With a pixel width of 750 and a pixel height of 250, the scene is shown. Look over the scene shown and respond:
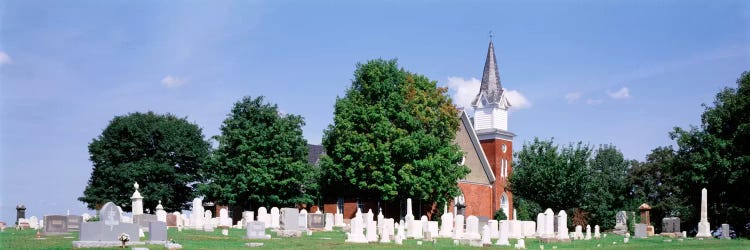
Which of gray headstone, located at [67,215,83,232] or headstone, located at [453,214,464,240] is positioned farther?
headstone, located at [453,214,464,240]

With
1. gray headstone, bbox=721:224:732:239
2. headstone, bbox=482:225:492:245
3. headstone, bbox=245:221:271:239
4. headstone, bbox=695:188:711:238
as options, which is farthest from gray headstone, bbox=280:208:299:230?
gray headstone, bbox=721:224:732:239

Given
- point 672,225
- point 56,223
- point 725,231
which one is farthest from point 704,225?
point 56,223

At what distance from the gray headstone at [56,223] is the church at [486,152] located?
2867 cm

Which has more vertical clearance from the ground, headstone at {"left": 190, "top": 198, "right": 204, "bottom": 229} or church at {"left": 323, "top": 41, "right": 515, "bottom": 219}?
church at {"left": 323, "top": 41, "right": 515, "bottom": 219}

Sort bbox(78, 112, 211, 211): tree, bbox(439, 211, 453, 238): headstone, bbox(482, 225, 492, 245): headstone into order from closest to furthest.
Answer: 1. bbox(482, 225, 492, 245): headstone
2. bbox(439, 211, 453, 238): headstone
3. bbox(78, 112, 211, 211): tree

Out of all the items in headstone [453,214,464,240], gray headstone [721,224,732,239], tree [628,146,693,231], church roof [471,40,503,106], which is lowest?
gray headstone [721,224,732,239]

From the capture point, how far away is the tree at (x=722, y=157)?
158 feet

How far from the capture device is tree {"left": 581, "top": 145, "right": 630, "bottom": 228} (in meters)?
60.2

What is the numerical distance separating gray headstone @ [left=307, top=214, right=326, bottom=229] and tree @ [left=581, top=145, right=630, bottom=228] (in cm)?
2007

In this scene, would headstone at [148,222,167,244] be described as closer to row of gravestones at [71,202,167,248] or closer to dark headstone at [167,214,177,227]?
row of gravestones at [71,202,167,248]

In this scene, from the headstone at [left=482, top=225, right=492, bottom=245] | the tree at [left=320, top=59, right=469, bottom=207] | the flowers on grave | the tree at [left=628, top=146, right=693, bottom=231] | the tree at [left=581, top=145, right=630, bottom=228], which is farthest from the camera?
the tree at [left=628, top=146, right=693, bottom=231]

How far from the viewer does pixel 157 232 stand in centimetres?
2783

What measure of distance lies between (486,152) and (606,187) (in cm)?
1002

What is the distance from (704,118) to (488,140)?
2394cm
